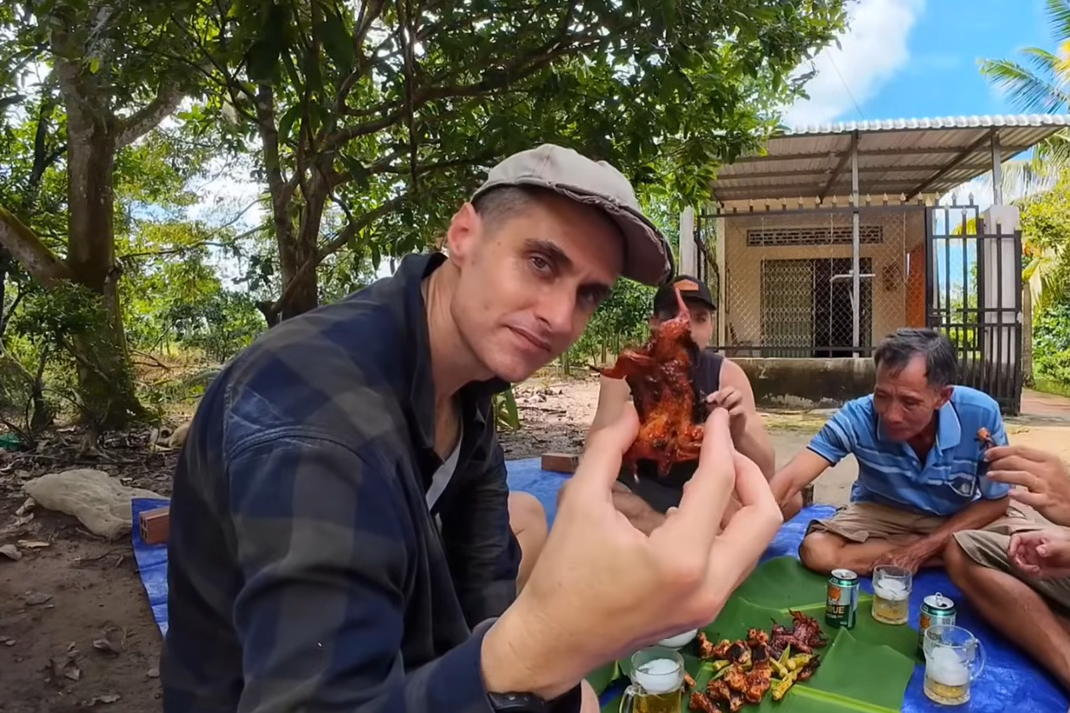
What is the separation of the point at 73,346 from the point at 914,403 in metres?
7.24

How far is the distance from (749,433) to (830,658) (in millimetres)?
1132

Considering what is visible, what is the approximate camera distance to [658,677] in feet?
8.23

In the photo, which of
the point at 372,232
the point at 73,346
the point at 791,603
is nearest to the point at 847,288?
the point at 372,232

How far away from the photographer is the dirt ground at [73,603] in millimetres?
3162

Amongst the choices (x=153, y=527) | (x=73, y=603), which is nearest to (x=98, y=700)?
(x=73, y=603)

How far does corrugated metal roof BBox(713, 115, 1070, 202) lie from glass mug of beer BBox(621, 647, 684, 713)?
8.93 metres

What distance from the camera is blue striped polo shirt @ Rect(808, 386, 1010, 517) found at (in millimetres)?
3730

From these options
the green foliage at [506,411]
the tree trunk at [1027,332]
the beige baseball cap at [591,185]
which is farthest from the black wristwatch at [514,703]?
the tree trunk at [1027,332]

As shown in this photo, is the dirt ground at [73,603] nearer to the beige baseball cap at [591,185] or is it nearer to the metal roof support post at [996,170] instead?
the beige baseball cap at [591,185]

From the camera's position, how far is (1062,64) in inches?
657

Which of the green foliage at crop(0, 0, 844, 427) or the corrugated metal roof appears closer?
the green foliage at crop(0, 0, 844, 427)

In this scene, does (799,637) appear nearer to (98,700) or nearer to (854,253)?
(98,700)

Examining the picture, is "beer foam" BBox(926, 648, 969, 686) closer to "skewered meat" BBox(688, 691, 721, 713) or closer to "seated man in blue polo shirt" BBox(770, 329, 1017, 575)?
"skewered meat" BBox(688, 691, 721, 713)

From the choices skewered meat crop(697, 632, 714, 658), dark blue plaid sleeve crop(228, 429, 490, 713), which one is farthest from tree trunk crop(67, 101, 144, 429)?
dark blue plaid sleeve crop(228, 429, 490, 713)
